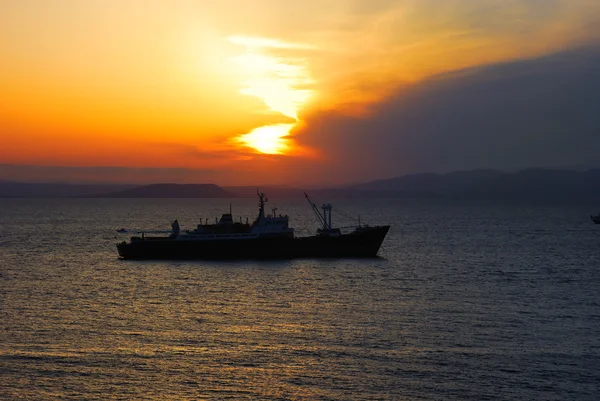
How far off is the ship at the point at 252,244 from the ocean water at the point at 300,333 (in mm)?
9496

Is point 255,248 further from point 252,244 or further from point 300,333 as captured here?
point 300,333

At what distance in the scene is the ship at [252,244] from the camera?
4099 inches

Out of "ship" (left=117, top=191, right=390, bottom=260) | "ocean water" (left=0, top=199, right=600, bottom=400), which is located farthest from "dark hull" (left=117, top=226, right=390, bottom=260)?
"ocean water" (left=0, top=199, right=600, bottom=400)

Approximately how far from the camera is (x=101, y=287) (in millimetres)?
75750

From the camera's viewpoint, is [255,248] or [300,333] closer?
[300,333]

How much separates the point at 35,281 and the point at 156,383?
5033 cm

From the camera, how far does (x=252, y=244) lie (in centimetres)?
10375

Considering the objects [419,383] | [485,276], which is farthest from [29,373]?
[485,276]

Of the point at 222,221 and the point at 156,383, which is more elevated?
the point at 222,221

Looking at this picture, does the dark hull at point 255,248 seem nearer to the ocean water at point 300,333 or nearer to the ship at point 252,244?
the ship at point 252,244

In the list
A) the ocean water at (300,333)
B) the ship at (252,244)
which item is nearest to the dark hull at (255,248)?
the ship at (252,244)

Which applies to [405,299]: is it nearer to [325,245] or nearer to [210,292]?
[210,292]

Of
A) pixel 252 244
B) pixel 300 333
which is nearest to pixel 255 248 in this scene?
pixel 252 244

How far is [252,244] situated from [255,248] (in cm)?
81
